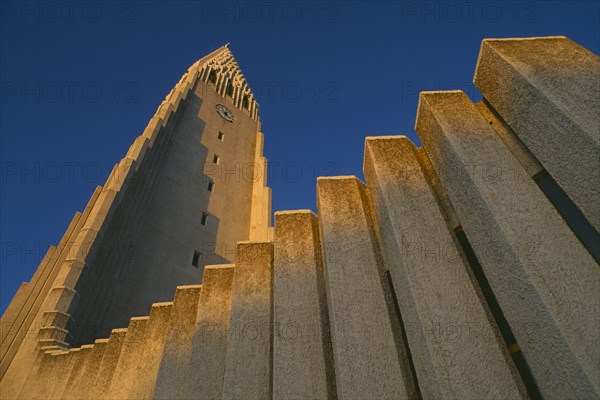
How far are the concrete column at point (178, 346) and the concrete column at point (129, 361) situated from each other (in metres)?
1.16

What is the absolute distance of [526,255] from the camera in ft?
10.3

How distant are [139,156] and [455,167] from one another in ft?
58.0

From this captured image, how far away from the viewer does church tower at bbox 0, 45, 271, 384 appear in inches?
482

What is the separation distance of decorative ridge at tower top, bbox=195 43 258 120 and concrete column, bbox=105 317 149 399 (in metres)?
26.6

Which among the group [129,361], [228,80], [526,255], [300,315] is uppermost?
[228,80]

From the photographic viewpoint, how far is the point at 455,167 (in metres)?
4.04

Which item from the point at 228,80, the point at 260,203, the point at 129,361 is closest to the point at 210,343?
the point at 129,361

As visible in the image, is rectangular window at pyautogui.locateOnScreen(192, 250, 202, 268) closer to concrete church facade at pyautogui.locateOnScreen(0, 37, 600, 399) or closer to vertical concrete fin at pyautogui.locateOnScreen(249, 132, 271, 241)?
vertical concrete fin at pyautogui.locateOnScreen(249, 132, 271, 241)

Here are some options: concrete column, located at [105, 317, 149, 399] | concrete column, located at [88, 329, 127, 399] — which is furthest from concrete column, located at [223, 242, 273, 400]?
concrete column, located at [88, 329, 127, 399]

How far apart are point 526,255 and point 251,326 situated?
3206 millimetres

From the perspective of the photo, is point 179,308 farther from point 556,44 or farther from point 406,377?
point 556,44

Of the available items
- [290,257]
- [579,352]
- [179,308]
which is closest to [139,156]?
[179,308]

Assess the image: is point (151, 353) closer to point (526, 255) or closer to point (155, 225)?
point (526, 255)

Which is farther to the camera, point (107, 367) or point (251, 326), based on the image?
point (107, 367)
